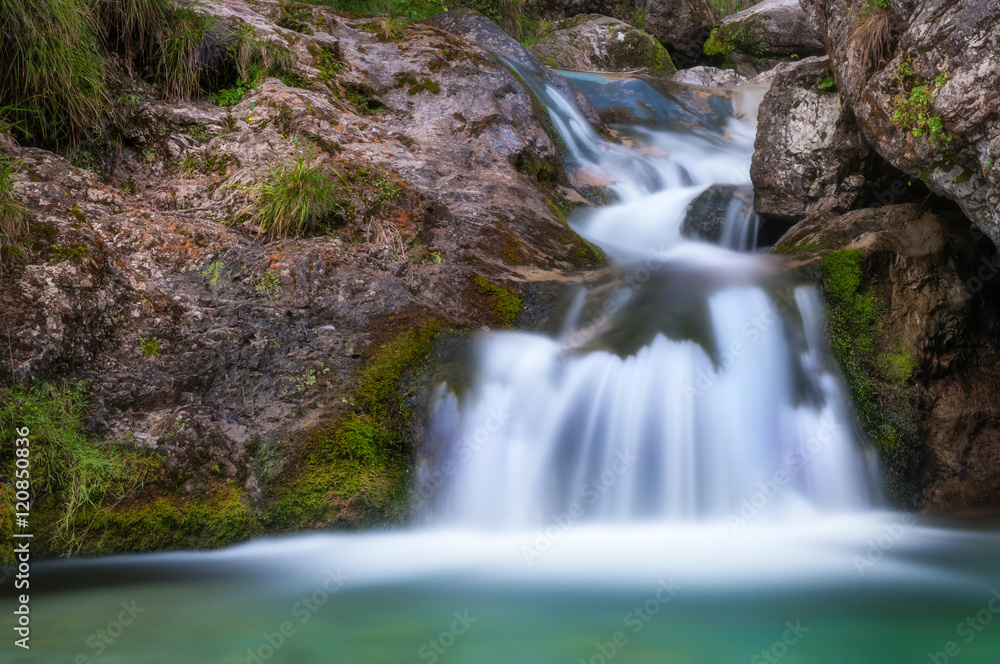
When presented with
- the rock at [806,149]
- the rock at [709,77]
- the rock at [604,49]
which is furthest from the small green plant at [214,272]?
the rock at [709,77]

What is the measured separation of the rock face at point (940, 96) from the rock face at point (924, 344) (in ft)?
2.06

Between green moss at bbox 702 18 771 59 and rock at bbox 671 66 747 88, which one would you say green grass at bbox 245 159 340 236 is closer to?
rock at bbox 671 66 747 88

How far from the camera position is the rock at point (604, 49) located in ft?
50.1

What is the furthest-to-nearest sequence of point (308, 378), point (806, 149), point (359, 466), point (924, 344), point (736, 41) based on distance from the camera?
point (736, 41) → point (806, 149) → point (924, 344) → point (308, 378) → point (359, 466)

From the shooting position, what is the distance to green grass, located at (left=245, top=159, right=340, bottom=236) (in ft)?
16.1

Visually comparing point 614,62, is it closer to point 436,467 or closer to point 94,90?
point 94,90

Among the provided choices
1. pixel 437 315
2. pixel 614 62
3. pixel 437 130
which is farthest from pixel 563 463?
pixel 614 62

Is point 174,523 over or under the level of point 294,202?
under

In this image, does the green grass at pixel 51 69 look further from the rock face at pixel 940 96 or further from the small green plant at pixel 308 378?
the rock face at pixel 940 96

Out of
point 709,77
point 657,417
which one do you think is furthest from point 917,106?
point 709,77

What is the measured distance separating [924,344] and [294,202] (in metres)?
4.48

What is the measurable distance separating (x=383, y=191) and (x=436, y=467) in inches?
93.4

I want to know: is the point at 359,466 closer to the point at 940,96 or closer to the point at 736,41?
the point at 940,96

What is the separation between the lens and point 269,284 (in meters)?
4.51
